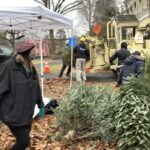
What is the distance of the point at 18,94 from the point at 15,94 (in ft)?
0.12

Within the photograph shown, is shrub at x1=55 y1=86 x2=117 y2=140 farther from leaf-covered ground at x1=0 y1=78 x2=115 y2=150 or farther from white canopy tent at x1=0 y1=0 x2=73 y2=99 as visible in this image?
white canopy tent at x1=0 y1=0 x2=73 y2=99

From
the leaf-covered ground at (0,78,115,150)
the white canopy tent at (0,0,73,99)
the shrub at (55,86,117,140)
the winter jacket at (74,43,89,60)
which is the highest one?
the white canopy tent at (0,0,73,99)

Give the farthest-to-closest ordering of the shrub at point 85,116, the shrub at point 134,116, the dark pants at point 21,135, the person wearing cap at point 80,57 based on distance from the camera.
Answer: the person wearing cap at point 80,57 → the shrub at point 85,116 → the shrub at point 134,116 → the dark pants at point 21,135

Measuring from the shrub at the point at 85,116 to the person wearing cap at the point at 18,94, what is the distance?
179cm

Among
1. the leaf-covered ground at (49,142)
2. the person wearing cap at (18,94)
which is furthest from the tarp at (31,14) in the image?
the person wearing cap at (18,94)

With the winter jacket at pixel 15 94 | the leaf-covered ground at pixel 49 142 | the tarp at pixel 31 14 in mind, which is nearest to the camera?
the winter jacket at pixel 15 94

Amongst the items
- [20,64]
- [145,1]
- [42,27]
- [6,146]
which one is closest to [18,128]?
[20,64]

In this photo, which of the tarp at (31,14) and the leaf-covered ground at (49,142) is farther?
the tarp at (31,14)

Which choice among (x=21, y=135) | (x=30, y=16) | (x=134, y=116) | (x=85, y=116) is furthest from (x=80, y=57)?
(x=21, y=135)

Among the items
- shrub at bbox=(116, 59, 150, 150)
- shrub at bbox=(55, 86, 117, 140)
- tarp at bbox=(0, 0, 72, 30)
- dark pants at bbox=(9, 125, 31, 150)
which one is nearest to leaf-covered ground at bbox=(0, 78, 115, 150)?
shrub at bbox=(55, 86, 117, 140)

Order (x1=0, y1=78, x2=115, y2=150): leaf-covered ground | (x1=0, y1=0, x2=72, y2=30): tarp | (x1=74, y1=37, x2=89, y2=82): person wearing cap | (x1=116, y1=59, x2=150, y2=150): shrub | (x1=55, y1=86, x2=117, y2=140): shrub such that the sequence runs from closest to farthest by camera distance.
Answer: (x1=116, y1=59, x2=150, y2=150): shrub
(x1=0, y1=78, x2=115, y2=150): leaf-covered ground
(x1=55, y1=86, x2=117, y2=140): shrub
(x1=0, y1=0, x2=72, y2=30): tarp
(x1=74, y1=37, x2=89, y2=82): person wearing cap

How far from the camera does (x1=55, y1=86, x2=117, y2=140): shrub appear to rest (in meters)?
7.99

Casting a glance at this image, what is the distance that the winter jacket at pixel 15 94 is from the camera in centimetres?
611

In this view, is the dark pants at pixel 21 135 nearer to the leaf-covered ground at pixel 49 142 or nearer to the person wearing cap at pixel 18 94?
the person wearing cap at pixel 18 94
